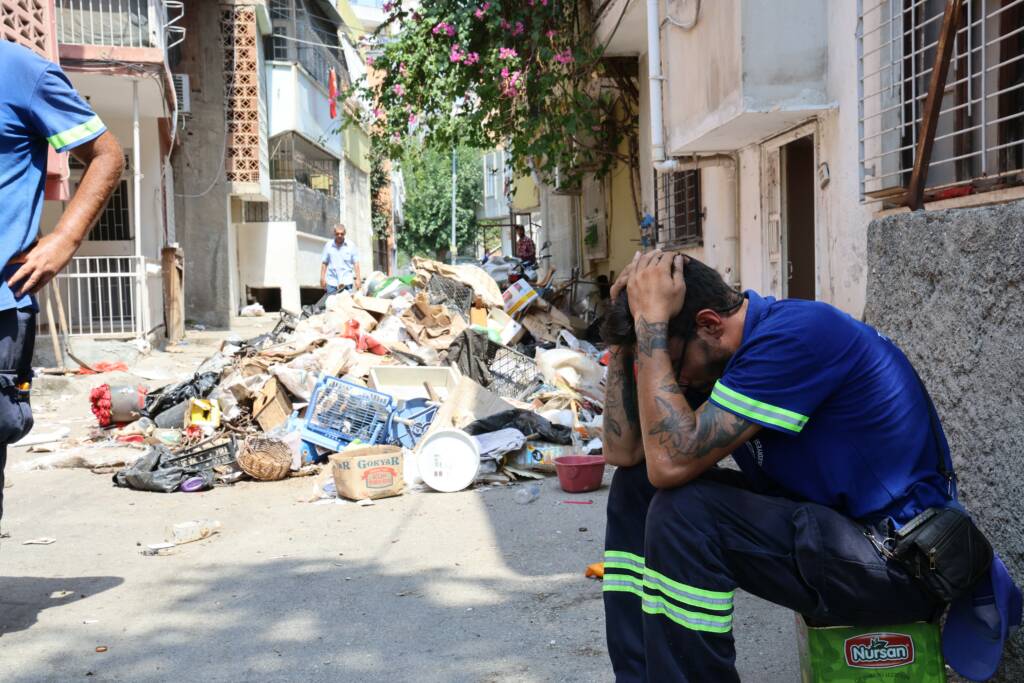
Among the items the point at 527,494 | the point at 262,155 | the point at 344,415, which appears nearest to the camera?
the point at 527,494

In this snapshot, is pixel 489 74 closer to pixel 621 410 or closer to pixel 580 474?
pixel 580 474

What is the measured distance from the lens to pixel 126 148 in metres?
16.0

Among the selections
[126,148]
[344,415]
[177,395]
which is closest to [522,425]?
[344,415]

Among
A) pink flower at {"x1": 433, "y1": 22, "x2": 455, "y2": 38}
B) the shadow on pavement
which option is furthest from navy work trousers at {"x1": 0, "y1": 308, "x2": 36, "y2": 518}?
pink flower at {"x1": 433, "y1": 22, "x2": 455, "y2": 38}

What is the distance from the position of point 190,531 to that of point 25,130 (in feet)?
8.16

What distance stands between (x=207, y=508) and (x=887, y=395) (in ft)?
15.0

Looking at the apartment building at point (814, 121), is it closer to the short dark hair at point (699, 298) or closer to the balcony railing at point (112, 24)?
the short dark hair at point (699, 298)

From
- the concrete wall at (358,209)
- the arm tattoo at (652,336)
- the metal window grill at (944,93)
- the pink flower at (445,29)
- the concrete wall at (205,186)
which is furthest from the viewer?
the concrete wall at (358,209)

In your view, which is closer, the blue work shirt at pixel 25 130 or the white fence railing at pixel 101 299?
the blue work shirt at pixel 25 130

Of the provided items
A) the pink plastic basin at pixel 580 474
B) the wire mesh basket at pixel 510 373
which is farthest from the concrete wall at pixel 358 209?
the pink plastic basin at pixel 580 474

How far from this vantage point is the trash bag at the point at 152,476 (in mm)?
6281

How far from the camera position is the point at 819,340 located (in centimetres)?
220

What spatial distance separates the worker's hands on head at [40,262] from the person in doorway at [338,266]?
34.0 feet

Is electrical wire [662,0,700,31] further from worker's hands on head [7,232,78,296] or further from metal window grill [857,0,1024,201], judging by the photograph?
worker's hands on head [7,232,78,296]
